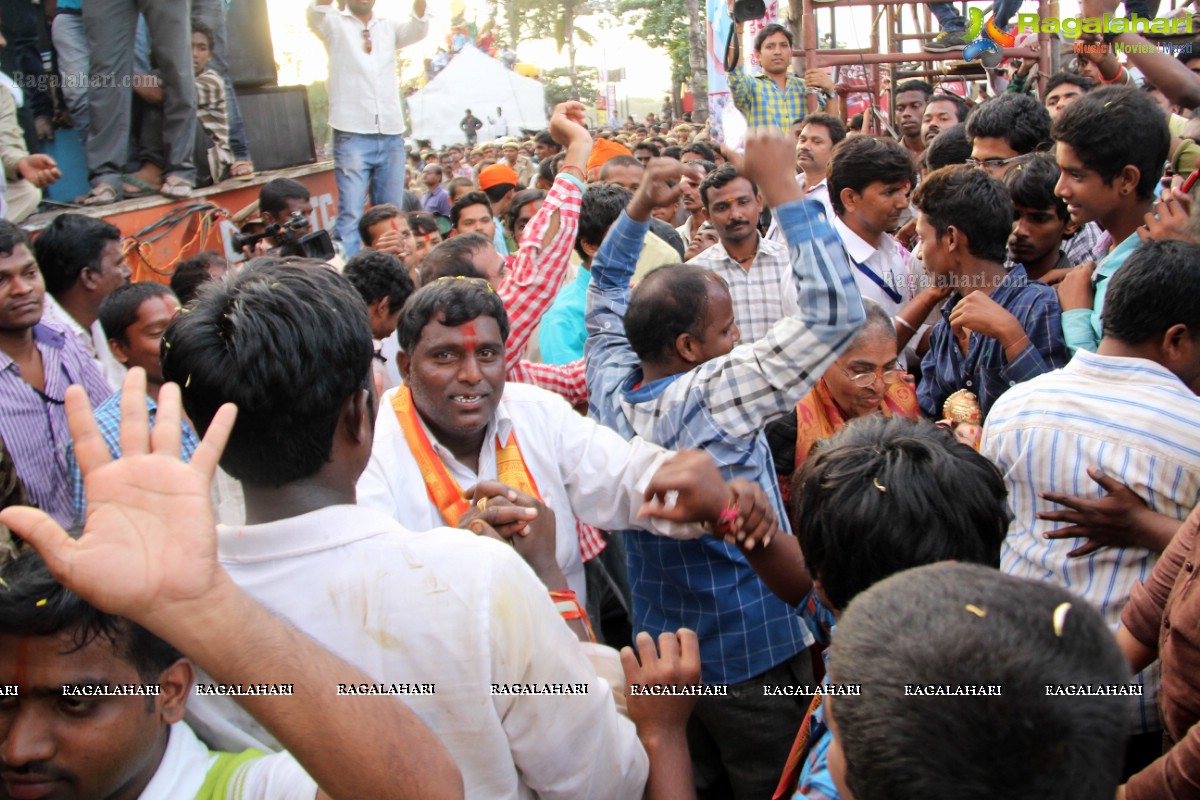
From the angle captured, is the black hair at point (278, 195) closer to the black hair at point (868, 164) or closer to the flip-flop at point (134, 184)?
the flip-flop at point (134, 184)

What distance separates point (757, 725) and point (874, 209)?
8.17 ft

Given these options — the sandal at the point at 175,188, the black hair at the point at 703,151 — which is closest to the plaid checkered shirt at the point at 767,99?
the black hair at the point at 703,151

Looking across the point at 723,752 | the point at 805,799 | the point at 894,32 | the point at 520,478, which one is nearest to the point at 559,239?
the point at 520,478

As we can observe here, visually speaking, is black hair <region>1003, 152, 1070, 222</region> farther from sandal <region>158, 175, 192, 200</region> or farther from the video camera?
sandal <region>158, 175, 192, 200</region>

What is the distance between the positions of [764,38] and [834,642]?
7700 millimetres

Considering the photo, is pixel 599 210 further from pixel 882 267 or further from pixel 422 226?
pixel 422 226

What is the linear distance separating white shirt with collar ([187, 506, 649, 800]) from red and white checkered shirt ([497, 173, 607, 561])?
1.86 m

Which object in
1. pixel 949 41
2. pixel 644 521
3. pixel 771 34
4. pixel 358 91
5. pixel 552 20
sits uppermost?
pixel 552 20

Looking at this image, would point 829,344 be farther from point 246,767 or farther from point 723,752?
point 246,767

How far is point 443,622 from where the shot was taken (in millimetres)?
1269

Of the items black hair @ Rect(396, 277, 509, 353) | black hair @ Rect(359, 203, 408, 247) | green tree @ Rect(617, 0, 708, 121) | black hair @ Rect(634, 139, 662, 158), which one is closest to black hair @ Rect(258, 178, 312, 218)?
black hair @ Rect(359, 203, 408, 247)

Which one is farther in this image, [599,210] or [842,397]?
[599,210]

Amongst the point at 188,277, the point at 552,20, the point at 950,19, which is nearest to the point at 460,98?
the point at 552,20

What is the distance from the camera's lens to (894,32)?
9.16 metres
